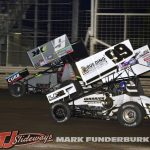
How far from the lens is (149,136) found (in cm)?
1048

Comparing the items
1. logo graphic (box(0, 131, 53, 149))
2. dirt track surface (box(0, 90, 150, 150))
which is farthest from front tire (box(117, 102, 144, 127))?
logo graphic (box(0, 131, 53, 149))

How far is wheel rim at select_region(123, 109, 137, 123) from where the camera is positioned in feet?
36.6

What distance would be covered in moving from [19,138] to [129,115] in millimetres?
2672

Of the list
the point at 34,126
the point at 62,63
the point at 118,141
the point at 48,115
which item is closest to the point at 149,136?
the point at 118,141

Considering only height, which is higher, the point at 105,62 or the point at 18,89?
the point at 105,62

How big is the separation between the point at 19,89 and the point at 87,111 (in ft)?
22.1

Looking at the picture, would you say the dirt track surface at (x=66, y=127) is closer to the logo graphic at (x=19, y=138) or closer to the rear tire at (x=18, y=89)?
the logo graphic at (x=19, y=138)

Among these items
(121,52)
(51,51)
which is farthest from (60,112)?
(51,51)

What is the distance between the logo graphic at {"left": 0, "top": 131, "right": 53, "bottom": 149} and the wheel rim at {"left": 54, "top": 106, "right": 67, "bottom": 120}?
60.3 inches

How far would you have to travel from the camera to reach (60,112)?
11883 mm

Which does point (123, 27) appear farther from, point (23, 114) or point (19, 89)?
point (23, 114)

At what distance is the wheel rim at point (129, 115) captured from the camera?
1116cm
